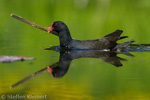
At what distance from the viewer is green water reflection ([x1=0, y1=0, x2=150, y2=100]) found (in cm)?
669

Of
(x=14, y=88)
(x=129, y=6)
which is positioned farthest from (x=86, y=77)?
(x=129, y=6)

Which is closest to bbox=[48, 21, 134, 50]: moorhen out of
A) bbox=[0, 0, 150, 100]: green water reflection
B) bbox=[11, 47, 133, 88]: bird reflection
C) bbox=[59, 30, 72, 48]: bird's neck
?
bbox=[59, 30, 72, 48]: bird's neck

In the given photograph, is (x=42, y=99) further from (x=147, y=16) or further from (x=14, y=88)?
(x=147, y=16)

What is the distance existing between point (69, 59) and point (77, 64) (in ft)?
2.21

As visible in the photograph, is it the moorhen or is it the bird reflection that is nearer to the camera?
the bird reflection

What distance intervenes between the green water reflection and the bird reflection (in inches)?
4.8

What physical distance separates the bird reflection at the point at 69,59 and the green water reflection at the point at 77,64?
12cm

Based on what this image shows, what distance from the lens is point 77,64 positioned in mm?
8922

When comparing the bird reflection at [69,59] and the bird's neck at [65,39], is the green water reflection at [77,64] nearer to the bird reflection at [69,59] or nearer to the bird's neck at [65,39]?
the bird reflection at [69,59]

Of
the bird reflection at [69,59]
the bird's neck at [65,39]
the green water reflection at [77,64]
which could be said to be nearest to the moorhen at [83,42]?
the bird's neck at [65,39]

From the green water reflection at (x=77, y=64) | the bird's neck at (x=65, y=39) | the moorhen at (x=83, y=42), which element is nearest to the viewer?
the green water reflection at (x=77, y=64)

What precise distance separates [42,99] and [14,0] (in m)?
19.4

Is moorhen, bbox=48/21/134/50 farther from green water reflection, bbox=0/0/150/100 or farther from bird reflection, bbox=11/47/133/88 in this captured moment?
green water reflection, bbox=0/0/150/100

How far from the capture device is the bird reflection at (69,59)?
7.93 m
